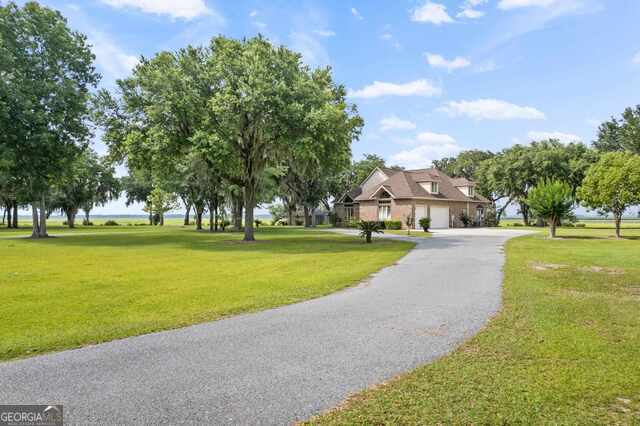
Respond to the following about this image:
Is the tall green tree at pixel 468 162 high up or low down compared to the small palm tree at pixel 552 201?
up

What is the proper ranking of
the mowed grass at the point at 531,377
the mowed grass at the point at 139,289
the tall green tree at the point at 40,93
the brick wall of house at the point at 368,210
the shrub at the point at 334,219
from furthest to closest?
the shrub at the point at 334,219
the brick wall of house at the point at 368,210
the tall green tree at the point at 40,93
the mowed grass at the point at 139,289
the mowed grass at the point at 531,377

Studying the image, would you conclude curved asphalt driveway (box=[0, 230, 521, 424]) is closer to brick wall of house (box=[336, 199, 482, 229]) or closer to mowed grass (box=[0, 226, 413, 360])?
mowed grass (box=[0, 226, 413, 360])

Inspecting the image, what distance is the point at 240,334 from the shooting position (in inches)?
232

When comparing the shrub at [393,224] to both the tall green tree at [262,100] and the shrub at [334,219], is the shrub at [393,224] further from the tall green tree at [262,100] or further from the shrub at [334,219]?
the tall green tree at [262,100]

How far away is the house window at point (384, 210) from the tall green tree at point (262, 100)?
2136cm

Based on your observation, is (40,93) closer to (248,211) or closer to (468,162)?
(248,211)

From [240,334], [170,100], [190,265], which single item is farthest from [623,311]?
[170,100]

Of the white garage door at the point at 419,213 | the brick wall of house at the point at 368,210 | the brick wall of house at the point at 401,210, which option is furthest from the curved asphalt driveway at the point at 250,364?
the brick wall of house at the point at 368,210

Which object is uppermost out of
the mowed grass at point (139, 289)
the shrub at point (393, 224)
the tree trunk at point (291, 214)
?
the tree trunk at point (291, 214)

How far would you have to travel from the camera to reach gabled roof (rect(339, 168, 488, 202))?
145 feet

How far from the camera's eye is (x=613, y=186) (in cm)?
2762

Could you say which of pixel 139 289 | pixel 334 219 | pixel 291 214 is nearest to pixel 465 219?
pixel 334 219

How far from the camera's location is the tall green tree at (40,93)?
24.7 m

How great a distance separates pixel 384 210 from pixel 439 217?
7.01m
